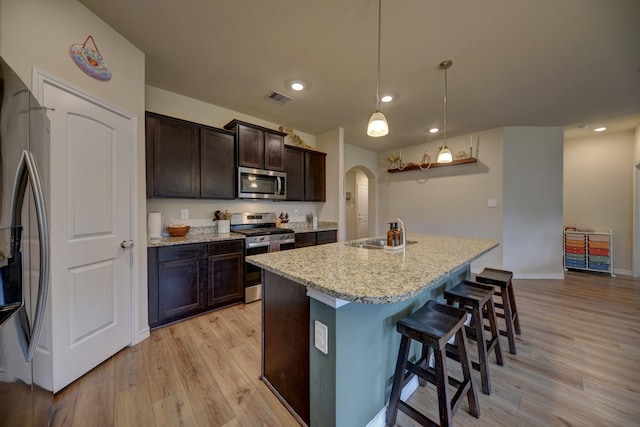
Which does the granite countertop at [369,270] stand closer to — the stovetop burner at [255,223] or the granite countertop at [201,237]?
the granite countertop at [201,237]

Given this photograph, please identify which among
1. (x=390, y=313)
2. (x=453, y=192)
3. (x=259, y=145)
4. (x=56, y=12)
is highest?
(x=56, y=12)

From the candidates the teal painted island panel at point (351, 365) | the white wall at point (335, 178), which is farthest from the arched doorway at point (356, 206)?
the teal painted island panel at point (351, 365)

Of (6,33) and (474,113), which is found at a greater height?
(474,113)

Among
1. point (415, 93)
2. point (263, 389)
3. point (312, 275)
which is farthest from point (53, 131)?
point (415, 93)

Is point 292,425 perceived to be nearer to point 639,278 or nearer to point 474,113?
point 474,113

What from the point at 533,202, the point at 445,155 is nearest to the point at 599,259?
the point at 533,202

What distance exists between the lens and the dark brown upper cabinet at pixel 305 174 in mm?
3799

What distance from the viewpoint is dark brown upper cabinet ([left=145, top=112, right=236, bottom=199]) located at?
245cm

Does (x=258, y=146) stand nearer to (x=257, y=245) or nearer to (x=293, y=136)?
(x=293, y=136)

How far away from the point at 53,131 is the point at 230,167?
5.41ft

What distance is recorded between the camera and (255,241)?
116 inches

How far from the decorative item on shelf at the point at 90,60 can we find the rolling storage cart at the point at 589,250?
7.05 m

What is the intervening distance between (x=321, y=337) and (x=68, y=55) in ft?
7.89

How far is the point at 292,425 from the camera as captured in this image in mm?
1302
